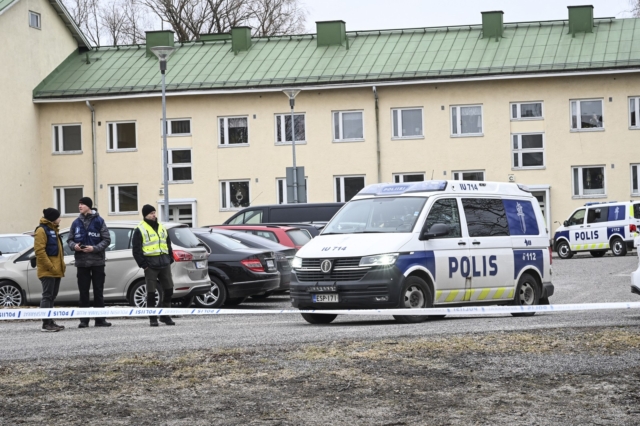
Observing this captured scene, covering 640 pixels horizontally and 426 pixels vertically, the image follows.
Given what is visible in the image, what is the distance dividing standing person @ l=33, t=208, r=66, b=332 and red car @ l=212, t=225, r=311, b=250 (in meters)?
7.33

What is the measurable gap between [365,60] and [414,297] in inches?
1316

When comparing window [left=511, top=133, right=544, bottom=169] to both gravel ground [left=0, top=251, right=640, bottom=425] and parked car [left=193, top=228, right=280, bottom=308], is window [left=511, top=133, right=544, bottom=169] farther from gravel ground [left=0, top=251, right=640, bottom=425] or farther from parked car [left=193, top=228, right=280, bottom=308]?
gravel ground [left=0, top=251, right=640, bottom=425]

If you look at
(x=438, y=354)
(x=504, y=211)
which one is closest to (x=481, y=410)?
(x=438, y=354)

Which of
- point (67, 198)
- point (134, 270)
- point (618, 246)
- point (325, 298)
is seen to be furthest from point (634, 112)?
point (325, 298)

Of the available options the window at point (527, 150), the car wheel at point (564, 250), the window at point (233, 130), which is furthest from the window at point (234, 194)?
the car wheel at point (564, 250)

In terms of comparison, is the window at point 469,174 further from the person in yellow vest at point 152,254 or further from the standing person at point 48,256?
the standing person at point 48,256

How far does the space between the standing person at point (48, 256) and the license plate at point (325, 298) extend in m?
3.55

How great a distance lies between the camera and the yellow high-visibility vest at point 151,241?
608 inches

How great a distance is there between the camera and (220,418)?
754 centimetres

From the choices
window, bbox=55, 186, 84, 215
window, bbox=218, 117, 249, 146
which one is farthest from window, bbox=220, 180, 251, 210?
window, bbox=55, 186, 84, 215

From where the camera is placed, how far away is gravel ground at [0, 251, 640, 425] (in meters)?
7.66

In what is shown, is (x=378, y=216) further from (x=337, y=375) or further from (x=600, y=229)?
(x=600, y=229)

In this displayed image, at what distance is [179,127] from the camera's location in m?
47.8

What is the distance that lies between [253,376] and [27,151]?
39893mm
